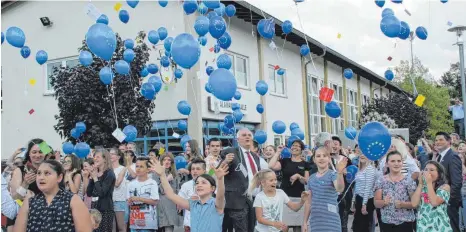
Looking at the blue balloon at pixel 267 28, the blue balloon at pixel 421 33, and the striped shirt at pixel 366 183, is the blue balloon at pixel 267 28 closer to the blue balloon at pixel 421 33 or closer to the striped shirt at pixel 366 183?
the blue balloon at pixel 421 33

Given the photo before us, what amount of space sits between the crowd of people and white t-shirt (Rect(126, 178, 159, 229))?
0.01 metres

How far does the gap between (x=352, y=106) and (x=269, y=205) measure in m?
28.2

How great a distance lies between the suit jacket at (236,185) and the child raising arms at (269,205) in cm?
75

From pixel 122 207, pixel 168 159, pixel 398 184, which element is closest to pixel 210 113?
pixel 168 159

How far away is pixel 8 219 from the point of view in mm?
5406

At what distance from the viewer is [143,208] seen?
7.51 metres

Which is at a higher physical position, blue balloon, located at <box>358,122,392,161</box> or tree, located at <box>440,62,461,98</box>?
tree, located at <box>440,62,461,98</box>

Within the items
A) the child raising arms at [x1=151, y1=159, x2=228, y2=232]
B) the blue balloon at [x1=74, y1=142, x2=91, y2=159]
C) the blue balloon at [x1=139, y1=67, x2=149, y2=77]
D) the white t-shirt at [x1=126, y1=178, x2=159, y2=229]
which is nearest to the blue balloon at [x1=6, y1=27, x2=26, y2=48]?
the blue balloon at [x1=74, y1=142, x2=91, y2=159]

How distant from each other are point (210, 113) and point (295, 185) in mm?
8793

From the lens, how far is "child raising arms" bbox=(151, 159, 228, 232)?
5410mm

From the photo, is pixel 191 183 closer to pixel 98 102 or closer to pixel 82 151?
pixel 82 151

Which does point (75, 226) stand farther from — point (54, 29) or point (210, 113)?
point (54, 29)

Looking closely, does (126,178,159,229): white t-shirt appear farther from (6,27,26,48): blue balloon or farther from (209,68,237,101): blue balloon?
(6,27,26,48): blue balloon

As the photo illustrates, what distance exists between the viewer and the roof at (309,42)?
18555mm
